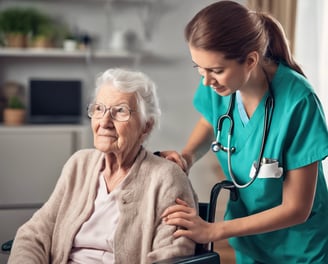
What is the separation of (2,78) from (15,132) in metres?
0.57

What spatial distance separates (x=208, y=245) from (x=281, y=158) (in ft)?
1.16

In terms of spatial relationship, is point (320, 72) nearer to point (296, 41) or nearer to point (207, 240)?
point (296, 41)

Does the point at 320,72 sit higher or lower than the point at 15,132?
higher

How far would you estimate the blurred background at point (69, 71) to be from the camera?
402 cm

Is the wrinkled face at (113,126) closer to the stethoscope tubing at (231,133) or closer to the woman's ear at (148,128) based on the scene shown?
the woman's ear at (148,128)

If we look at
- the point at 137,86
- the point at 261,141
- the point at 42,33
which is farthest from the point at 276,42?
Answer: the point at 42,33

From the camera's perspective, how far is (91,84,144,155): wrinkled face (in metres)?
1.75

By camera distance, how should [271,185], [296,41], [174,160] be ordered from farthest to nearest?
[296,41] < [174,160] < [271,185]

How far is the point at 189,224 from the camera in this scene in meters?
1.64

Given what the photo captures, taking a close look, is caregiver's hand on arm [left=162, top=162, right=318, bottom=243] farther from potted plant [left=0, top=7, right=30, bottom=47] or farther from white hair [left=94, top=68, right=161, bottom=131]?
potted plant [left=0, top=7, right=30, bottom=47]

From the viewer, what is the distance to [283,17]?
11.3 ft

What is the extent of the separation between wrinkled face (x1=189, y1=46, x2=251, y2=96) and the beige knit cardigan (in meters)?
0.35

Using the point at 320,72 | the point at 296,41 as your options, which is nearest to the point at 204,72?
the point at 320,72

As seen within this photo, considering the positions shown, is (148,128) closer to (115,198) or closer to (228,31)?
(115,198)
